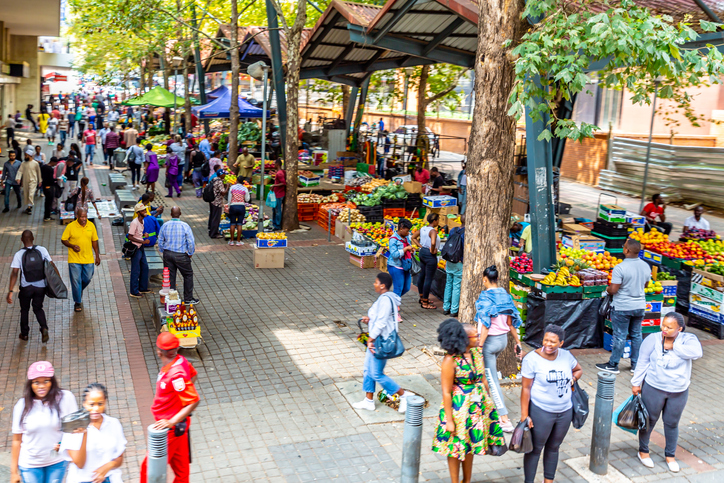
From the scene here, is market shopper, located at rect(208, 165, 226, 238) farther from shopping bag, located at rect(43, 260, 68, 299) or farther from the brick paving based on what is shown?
Result: shopping bag, located at rect(43, 260, 68, 299)

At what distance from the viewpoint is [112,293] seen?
1227 centimetres

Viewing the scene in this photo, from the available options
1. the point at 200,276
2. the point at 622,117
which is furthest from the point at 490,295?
the point at 622,117

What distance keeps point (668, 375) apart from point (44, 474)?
558cm

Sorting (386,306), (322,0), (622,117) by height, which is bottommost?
(386,306)

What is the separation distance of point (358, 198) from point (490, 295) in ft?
34.1

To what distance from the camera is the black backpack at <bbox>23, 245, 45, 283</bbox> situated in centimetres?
925

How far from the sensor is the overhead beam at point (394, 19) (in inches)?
588

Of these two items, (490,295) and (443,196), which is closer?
(490,295)

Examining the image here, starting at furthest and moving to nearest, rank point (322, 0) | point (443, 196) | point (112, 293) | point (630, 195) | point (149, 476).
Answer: point (322, 0) < point (630, 195) < point (443, 196) < point (112, 293) < point (149, 476)

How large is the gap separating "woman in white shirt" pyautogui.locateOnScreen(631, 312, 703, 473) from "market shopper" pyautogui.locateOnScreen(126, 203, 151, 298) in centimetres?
839

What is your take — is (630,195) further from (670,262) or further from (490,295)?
(490,295)

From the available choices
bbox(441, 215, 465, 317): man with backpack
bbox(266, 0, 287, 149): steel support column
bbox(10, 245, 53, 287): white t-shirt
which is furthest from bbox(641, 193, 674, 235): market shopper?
bbox(10, 245, 53, 287): white t-shirt

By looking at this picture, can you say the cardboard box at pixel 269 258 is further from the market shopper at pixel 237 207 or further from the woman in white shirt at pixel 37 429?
the woman in white shirt at pixel 37 429

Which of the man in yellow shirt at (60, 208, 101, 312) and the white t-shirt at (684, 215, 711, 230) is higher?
the white t-shirt at (684, 215, 711, 230)
